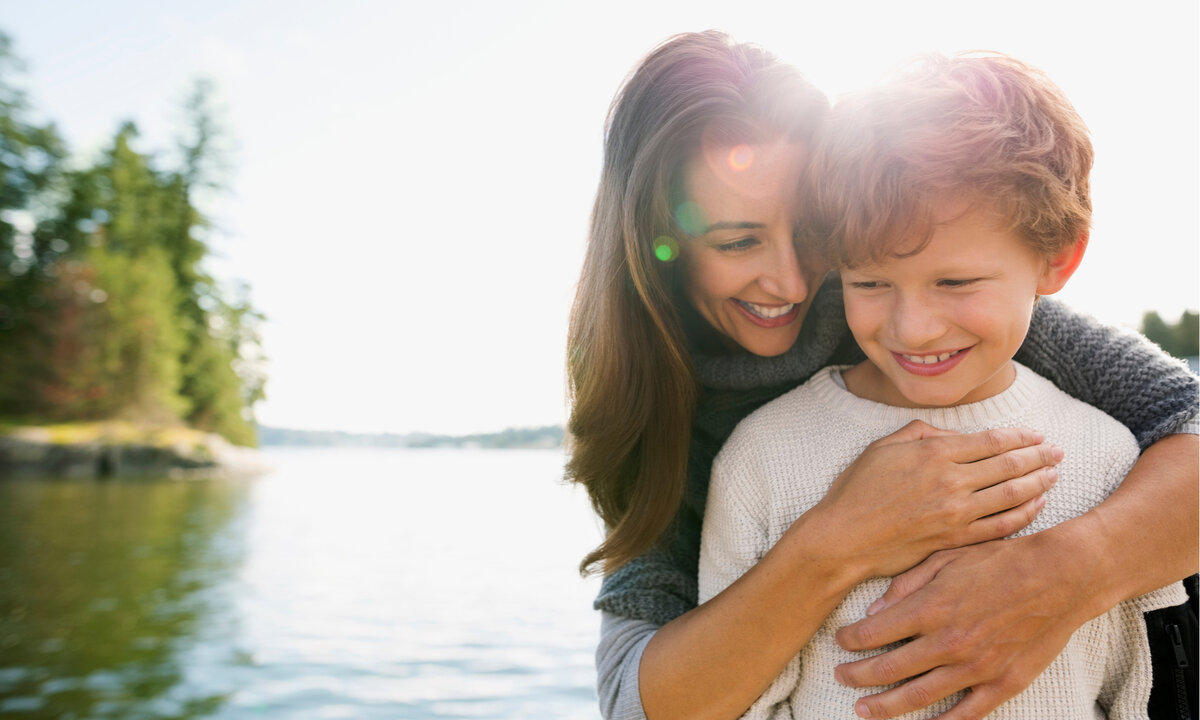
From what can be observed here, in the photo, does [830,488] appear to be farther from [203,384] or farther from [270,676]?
[203,384]

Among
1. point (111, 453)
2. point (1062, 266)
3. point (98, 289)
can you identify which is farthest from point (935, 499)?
point (98, 289)

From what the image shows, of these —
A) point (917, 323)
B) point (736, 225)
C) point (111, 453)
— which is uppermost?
point (736, 225)

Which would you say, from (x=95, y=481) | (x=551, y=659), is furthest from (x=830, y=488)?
(x=95, y=481)

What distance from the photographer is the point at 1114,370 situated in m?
1.61

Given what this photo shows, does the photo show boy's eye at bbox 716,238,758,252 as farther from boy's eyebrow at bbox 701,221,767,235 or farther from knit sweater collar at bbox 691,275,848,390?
knit sweater collar at bbox 691,275,848,390

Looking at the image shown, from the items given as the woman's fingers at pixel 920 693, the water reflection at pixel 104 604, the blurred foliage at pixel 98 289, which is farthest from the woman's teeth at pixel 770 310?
the blurred foliage at pixel 98 289

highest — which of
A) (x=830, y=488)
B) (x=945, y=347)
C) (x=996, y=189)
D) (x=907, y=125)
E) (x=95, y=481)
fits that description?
(x=907, y=125)

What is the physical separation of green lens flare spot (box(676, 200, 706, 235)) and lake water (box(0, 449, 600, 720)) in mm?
699

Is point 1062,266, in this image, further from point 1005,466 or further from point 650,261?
point 650,261

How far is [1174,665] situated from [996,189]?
33.4 inches

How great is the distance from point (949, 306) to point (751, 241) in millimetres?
510

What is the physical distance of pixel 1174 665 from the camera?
56.0 inches

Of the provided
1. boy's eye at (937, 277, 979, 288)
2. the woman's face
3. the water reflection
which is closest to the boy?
boy's eye at (937, 277, 979, 288)

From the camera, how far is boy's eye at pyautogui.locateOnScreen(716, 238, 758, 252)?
180cm
